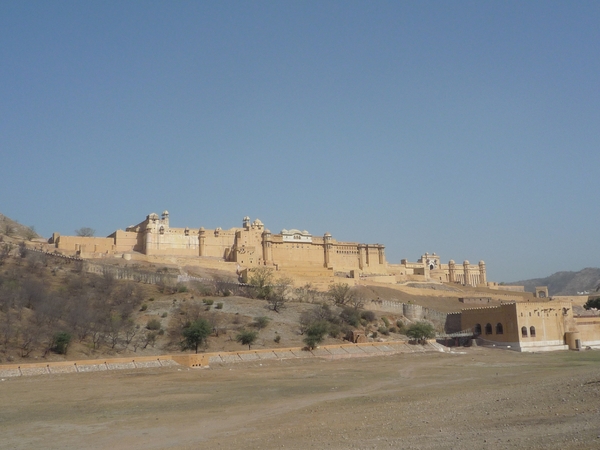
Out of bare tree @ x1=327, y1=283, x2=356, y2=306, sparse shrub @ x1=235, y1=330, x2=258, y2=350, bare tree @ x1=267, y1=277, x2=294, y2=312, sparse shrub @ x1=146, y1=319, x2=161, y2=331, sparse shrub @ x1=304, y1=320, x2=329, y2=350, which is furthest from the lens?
bare tree @ x1=327, y1=283, x2=356, y2=306

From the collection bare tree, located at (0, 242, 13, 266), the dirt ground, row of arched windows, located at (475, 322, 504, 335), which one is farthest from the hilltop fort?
the dirt ground

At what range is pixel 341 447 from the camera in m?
11.5

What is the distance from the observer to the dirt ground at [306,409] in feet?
39.6

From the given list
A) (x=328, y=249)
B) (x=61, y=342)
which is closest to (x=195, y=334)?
(x=61, y=342)

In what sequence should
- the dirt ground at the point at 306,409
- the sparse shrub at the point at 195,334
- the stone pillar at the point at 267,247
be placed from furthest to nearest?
1. the stone pillar at the point at 267,247
2. the sparse shrub at the point at 195,334
3. the dirt ground at the point at 306,409

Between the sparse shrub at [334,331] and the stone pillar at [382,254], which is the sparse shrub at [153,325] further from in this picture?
the stone pillar at [382,254]

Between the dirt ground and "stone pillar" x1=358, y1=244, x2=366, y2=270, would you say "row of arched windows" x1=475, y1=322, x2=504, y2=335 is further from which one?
"stone pillar" x1=358, y1=244, x2=366, y2=270

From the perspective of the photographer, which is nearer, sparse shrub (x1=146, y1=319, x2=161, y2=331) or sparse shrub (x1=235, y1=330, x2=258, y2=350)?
sparse shrub (x1=235, y1=330, x2=258, y2=350)

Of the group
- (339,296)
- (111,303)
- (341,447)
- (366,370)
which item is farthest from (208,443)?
(339,296)

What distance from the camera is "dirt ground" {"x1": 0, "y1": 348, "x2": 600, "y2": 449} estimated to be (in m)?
12.1

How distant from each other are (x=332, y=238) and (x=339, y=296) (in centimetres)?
2591

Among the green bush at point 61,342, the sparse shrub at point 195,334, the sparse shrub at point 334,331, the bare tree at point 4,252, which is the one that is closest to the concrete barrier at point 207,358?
the green bush at point 61,342

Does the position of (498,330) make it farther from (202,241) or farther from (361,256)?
(361,256)

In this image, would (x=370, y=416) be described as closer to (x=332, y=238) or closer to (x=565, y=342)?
(x=565, y=342)
